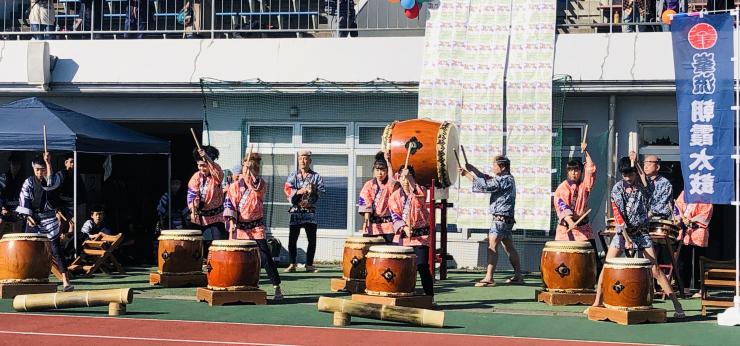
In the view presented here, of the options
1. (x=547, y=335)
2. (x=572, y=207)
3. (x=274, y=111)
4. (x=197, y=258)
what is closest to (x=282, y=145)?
(x=274, y=111)

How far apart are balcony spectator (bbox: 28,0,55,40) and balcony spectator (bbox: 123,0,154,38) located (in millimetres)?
1330

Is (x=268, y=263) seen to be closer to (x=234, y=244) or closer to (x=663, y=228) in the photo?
(x=234, y=244)

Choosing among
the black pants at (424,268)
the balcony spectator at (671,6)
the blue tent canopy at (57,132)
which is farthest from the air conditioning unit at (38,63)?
the balcony spectator at (671,6)

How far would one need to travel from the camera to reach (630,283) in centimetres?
1161

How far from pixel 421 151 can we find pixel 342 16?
16.9 feet

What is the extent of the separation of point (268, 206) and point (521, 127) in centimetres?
449

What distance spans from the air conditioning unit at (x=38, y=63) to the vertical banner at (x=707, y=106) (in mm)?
10624

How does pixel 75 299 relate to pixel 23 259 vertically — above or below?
below

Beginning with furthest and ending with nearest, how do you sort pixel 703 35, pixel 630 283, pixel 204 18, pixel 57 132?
pixel 204 18 → pixel 57 132 → pixel 703 35 → pixel 630 283

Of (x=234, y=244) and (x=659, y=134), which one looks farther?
(x=659, y=134)

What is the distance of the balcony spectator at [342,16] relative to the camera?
738 inches

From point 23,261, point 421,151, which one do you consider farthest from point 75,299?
point 421,151

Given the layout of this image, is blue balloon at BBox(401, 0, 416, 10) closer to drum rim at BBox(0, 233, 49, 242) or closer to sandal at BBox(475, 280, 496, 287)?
sandal at BBox(475, 280, 496, 287)

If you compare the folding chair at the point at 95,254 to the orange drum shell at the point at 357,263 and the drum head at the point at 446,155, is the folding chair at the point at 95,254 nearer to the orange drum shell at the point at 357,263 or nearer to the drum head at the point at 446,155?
the orange drum shell at the point at 357,263
